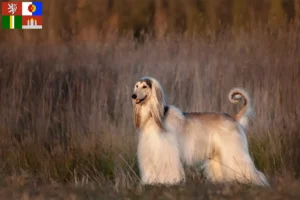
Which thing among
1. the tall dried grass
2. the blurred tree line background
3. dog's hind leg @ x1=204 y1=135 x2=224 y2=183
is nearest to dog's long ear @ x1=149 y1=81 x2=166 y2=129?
dog's hind leg @ x1=204 y1=135 x2=224 y2=183

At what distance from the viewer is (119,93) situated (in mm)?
10820

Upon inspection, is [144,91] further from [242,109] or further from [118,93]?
[118,93]

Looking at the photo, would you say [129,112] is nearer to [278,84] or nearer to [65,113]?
[65,113]

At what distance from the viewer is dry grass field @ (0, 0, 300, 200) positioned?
949cm

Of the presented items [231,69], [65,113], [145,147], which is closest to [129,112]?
[65,113]

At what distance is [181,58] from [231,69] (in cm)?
88

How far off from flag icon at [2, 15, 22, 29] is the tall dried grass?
1.14 m

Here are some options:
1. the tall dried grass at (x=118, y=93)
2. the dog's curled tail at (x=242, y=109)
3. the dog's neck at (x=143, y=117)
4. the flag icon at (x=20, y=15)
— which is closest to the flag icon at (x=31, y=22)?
the flag icon at (x=20, y=15)

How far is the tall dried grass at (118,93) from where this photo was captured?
9539 mm

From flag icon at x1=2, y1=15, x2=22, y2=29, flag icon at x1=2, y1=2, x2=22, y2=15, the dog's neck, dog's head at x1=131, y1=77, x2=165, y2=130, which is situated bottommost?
the dog's neck

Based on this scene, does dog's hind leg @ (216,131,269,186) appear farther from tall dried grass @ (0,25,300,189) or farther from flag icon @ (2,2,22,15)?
flag icon @ (2,2,22,15)

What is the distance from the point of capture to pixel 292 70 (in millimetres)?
10727

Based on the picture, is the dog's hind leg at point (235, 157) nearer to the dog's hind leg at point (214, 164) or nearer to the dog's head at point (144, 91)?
the dog's hind leg at point (214, 164)

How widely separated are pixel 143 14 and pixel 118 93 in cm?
761
